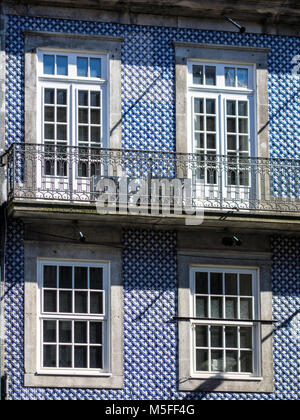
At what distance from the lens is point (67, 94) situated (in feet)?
92.7

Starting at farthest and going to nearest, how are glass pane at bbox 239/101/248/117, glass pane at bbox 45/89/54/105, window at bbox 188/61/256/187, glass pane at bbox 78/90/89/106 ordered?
glass pane at bbox 239/101/248/117 < window at bbox 188/61/256/187 < glass pane at bbox 78/90/89/106 < glass pane at bbox 45/89/54/105

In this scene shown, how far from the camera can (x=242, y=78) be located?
28875 mm

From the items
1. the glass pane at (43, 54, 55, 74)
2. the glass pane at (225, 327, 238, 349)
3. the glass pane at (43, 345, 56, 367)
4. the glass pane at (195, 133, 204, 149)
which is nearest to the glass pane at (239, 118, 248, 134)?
the glass pane at (195, 133, 204, 149)

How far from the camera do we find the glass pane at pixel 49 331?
27.3 meters

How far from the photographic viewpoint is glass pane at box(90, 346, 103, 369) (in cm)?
2736

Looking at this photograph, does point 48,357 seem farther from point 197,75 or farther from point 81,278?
point 197,75

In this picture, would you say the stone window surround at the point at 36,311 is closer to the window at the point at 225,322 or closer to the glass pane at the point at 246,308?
the window at the point at 225,322

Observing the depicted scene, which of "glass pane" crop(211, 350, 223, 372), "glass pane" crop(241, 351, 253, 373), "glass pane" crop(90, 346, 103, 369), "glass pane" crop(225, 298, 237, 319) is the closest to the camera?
"glass pane" crop(90, 346, 103, 369)

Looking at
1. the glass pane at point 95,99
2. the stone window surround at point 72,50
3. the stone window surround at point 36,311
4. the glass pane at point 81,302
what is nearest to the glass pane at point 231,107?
the stone window surround at point 72,50

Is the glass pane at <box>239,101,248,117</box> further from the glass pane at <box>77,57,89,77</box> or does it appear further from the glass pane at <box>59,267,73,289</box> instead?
the glass pane at <box>59,267,73,289</box>

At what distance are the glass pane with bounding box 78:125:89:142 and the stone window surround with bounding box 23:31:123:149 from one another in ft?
1.15

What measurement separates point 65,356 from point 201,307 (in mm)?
2195
